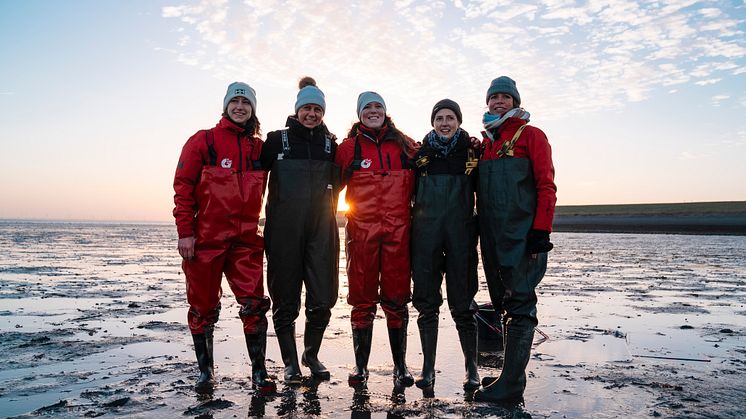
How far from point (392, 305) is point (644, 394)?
198cm

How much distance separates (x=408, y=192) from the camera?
4414 mm

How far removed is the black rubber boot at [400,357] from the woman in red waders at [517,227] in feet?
1.99

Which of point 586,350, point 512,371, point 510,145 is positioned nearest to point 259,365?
point 512,371

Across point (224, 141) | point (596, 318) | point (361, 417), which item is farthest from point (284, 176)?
point (596, 318)

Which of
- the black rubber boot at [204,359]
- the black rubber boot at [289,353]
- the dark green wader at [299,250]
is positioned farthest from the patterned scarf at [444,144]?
the black rubber boot at [204,359]

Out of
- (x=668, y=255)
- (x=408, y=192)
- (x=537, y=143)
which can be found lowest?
(x=668, y=255)

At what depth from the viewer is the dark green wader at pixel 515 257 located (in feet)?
12.6

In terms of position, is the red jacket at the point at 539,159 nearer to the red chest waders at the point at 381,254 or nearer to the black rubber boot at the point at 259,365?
the red chest waders at the point at 381,254

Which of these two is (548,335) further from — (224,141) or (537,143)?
(224,141)

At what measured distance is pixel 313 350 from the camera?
14.5 feet

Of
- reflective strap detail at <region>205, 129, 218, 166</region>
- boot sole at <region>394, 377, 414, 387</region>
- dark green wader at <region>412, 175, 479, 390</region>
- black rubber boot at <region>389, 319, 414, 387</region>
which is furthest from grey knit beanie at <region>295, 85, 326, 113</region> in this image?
boot sole at <region>394, 377, 414, 387</region>

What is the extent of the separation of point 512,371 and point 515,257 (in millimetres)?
846

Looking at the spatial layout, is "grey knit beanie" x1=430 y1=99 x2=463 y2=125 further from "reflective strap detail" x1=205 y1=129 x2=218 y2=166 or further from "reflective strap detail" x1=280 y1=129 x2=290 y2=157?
"reflective strap detail" x1=205 y1=129 x2=218 y2=166

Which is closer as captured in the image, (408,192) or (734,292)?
(408,192)
